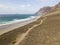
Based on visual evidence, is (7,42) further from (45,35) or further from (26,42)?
(45,35)

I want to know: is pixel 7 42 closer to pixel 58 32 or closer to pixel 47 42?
pixel 47 42

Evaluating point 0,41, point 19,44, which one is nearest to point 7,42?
point 0,41

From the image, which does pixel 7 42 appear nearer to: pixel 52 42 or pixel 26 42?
pixel 26 42

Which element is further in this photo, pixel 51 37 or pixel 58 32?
pixel 58 32

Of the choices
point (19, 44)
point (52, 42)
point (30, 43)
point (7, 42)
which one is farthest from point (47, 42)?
point (7, 42)

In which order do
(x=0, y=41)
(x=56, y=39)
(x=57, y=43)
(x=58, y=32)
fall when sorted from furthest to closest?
1. (x=58, y=32)
2. (x=0, y=41)
3. (x=56, y=39)
4. (x=57, y=43)

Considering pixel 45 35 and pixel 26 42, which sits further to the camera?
pixel 45 35

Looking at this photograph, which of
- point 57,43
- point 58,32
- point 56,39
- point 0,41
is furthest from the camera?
point 58,32
